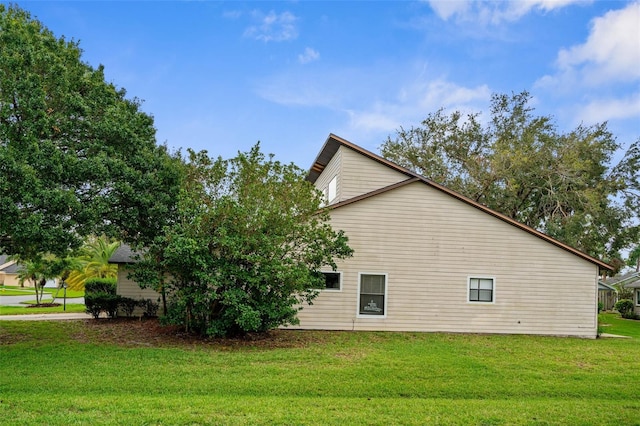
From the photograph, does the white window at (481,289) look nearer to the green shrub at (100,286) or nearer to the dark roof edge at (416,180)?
the dark roof edge at (416,180)

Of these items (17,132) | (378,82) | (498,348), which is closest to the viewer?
(17,132)

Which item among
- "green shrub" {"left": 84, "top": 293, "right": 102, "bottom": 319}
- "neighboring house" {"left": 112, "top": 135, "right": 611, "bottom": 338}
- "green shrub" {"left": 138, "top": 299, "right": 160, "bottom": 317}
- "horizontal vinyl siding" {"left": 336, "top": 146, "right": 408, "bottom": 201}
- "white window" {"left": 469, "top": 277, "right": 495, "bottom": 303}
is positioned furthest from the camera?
"green shrub" {"left": 138, "top": 299, "right": 160, "bottom": 317}

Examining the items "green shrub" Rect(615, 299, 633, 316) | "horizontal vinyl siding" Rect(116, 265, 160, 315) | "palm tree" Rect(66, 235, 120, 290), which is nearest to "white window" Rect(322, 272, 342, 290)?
"horizontal vinyl siding" Rect(116, 265, 160, 315)

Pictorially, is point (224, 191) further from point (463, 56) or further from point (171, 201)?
point (463, 56)

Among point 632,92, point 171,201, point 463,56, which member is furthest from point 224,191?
point 632,92

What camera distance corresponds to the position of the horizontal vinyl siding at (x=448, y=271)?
16.0 meters

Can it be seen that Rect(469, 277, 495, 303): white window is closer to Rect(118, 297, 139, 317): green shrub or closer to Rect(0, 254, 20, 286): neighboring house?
Rect(118, 297, 139, 317): green shrub

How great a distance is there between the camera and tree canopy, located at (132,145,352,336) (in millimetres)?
12328

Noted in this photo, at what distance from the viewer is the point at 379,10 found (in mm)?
15266

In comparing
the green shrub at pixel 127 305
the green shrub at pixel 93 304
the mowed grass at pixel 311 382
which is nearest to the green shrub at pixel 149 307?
the green shrub at pixel 127 305

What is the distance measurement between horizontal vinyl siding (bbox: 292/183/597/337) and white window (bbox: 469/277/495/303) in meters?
0.14

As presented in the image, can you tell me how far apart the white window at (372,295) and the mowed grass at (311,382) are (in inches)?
80.2

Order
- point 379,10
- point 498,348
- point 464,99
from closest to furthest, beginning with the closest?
1. point 498,348
2. point 379,10
3. point 464,99

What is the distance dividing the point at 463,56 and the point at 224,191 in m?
10.9
